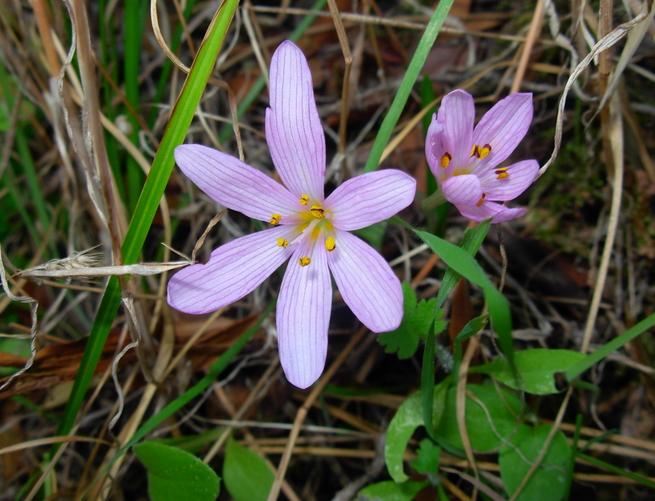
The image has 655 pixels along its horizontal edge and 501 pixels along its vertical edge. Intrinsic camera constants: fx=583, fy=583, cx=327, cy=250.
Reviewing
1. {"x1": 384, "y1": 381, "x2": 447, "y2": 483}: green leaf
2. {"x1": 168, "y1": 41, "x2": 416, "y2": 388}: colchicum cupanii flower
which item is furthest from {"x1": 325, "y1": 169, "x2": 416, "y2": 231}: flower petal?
{"x1": 384, "y1": 381, "x2": 447, "y2": 483}: green leaf

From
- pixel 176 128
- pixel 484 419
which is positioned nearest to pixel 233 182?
pixel 176 128

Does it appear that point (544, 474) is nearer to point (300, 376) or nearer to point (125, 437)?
point (300, 376)

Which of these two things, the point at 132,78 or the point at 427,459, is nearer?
the point at 427,459

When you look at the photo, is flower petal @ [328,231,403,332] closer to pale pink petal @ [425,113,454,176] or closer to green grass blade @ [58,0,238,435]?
pale pink petal @ [425,113,454,176]

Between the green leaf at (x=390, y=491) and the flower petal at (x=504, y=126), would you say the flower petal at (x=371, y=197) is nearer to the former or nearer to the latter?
the flower petal at (x=504, y=126)

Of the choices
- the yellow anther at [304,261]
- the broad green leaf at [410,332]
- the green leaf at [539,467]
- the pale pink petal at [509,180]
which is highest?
the pale pink petal at [509,180]

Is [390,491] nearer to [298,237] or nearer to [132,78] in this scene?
[298,237]

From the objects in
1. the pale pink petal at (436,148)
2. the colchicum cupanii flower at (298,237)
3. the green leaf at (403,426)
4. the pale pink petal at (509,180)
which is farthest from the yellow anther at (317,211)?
the green leaf at (403,426)
